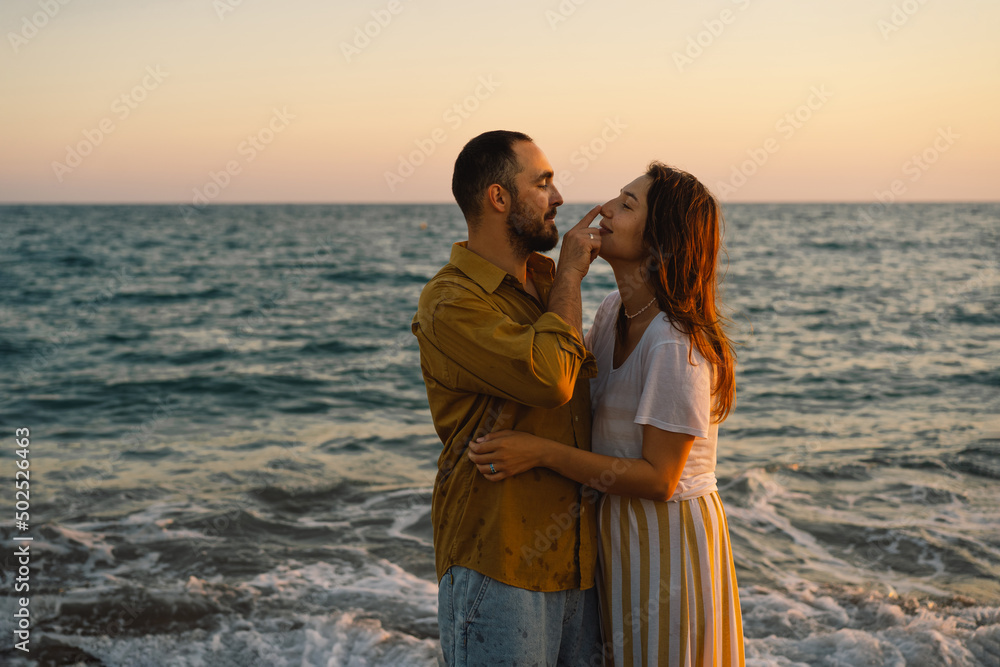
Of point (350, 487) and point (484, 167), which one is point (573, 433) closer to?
point (484, 167)

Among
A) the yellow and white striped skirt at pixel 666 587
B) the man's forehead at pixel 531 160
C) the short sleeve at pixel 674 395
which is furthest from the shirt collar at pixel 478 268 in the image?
the yellow and white striped skirt at pixel 666 587

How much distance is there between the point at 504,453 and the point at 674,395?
567 mm

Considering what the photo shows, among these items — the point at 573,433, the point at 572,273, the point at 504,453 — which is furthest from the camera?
the point at 573,433

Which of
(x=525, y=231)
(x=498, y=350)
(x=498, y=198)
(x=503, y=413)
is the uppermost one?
(x=498, y=198)

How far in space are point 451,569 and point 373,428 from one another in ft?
23.9

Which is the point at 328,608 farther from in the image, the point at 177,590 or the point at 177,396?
the point at 177,396

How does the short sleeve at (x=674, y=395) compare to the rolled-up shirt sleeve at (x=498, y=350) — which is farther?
the short sleeve at (x=674, y=395)

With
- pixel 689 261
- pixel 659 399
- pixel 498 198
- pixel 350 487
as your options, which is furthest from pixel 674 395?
pixel 350 487

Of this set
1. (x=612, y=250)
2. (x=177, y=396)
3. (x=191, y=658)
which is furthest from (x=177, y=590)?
(x=177, y=396)

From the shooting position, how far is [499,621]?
235 cm

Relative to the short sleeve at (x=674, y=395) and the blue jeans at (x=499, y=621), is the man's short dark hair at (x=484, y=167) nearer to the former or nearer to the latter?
the short sleeve at (x=674, y=395)

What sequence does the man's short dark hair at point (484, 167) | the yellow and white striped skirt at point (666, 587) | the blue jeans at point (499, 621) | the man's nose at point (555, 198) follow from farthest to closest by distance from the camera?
the man's nose at point (555, 198)
the man's short dark hair at point (484, 167)
the yellow and white striped skirt at point (666, 587)
the blue jeans at point (499, 621)

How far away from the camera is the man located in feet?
7.57

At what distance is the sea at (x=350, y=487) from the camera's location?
4.99 m
